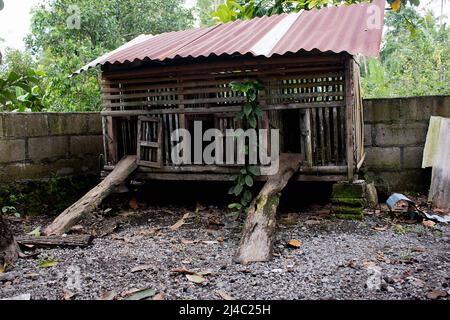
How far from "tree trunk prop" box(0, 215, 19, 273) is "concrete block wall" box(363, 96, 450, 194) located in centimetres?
538

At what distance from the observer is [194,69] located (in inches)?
236

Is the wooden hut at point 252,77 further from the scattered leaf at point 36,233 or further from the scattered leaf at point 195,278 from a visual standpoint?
the scattered leaf at point 195,278

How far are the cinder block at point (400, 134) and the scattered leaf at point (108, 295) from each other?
5178mm

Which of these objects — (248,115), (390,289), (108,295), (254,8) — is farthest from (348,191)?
(254,8)

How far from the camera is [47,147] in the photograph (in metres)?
6.57

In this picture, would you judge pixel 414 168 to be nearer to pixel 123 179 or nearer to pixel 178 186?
pixel 178 186

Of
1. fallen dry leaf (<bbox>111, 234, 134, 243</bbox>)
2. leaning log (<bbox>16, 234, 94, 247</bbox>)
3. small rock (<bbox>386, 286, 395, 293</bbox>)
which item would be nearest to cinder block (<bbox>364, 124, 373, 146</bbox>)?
small rock (<bbox>386, 286, 395, 293</bbox>)

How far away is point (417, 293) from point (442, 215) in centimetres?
318

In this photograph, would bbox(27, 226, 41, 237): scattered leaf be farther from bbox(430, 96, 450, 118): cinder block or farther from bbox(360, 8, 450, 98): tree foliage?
bbox(360, 8, 450, 98): tree foliage

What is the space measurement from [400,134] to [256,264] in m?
4.15

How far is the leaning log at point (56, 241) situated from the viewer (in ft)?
14.9

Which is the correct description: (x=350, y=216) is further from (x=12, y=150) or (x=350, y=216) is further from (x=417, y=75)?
(x=417, y=75)

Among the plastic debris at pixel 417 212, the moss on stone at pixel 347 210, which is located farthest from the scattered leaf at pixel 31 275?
the plastic debris at pixel 417 212
